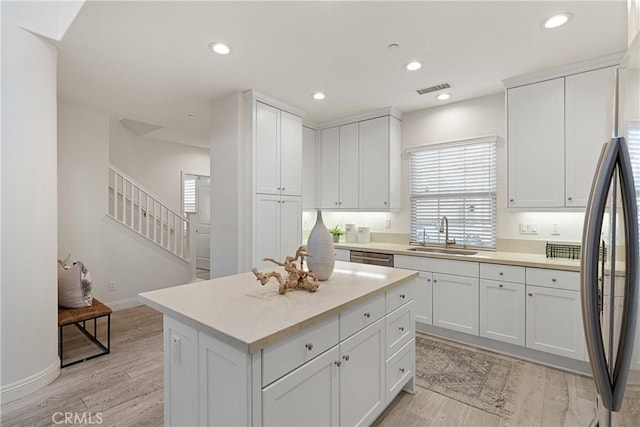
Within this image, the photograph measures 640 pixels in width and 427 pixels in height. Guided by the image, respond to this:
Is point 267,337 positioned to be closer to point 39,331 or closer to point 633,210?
point 633,210

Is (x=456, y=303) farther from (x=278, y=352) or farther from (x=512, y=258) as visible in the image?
(x=278, y=352)

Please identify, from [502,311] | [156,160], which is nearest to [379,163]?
[502,311]

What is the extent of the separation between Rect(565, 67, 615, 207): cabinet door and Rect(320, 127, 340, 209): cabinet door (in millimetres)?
2538

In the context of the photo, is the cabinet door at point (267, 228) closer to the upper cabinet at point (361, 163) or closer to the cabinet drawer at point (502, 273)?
the upper cabinet at point (361, 163)

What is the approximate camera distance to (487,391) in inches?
90.5

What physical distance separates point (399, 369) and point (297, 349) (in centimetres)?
108

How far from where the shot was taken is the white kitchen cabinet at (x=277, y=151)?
132 inches

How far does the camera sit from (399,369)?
80.9 inches

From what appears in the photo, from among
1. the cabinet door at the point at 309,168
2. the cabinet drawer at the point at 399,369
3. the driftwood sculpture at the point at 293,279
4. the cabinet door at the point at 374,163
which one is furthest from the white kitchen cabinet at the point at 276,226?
the cabinet drawer at the point at 399,369

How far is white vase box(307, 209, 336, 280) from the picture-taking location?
6.19ft

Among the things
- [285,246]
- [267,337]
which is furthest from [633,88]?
[285,246]

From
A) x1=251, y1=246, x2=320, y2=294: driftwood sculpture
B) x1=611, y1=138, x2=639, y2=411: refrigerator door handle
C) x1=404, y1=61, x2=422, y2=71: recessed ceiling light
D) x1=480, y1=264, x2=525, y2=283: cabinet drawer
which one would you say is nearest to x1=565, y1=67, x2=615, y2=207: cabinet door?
x1=480, y1=264, x2=525, y2=283: cabinet drawer

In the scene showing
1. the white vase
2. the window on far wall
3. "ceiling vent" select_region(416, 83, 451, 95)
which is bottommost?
the white vase

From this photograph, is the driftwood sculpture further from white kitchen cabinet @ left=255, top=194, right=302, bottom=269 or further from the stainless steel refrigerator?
white kitchen cabinet @ left=255, top=194, right=302, bottom=269
